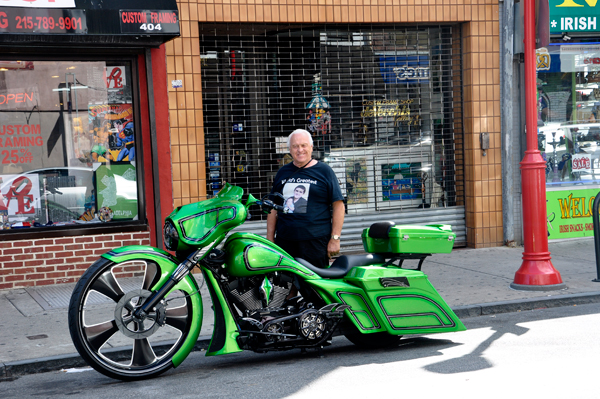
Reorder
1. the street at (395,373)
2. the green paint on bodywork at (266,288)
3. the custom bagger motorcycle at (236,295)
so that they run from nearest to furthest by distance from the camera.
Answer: the street at (395,373), the custom bagger motorcycle at (236,295), the green paint on bodywork at (266,288)

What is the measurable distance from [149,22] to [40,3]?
1.24 metres

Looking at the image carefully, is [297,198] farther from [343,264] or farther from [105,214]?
[105,214]

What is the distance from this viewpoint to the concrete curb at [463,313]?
5.55m

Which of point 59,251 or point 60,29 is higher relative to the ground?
point 60,29

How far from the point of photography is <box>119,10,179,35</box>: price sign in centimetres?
831

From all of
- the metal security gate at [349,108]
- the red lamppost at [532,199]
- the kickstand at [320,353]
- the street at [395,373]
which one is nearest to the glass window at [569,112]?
the metal security gate at [349,108]

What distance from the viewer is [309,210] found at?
5.89 meters

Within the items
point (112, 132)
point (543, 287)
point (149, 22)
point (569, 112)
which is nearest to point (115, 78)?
point (112, 132)

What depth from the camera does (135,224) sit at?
365 inches

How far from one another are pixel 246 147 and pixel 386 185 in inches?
89.6

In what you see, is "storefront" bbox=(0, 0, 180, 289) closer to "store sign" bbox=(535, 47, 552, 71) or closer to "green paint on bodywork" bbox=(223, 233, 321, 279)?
"green paint on bodywork" bbox=(223, 233, 321, 279)

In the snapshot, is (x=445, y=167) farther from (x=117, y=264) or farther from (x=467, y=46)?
(x=117, y=264)

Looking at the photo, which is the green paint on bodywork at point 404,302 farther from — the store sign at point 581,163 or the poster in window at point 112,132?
the store sign at point 581,163

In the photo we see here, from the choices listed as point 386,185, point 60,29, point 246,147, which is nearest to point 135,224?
point 246,147
